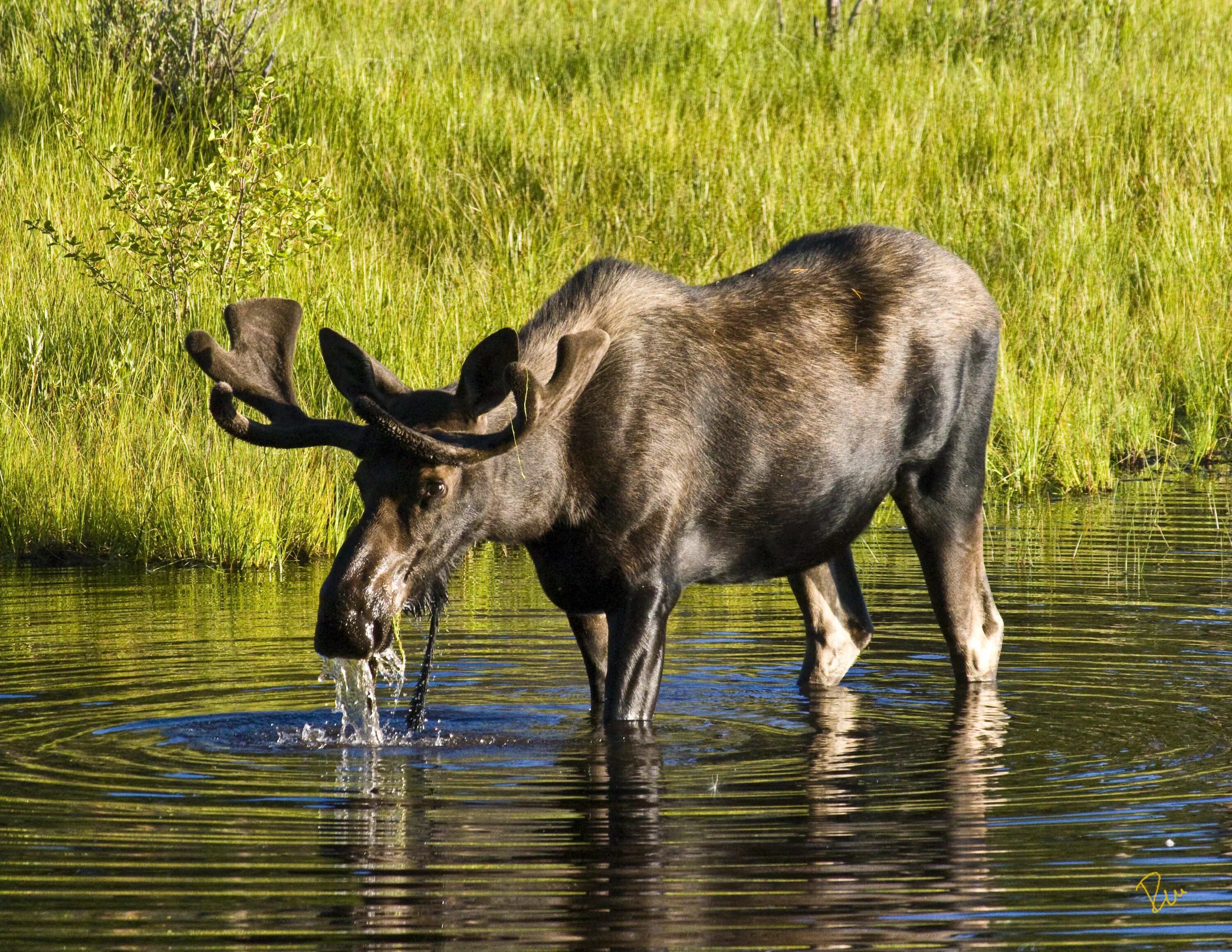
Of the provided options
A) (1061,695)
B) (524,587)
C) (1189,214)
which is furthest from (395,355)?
(1189,214)

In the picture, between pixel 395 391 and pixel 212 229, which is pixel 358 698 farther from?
pixel 212 229

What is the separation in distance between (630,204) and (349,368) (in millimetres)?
9017

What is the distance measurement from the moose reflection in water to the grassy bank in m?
4.57

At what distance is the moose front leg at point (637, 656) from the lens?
248 inches

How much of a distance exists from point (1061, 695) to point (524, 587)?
3289 mm

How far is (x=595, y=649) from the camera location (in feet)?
22.7

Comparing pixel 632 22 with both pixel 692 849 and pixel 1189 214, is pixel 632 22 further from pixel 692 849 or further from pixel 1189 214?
pixel 692 849

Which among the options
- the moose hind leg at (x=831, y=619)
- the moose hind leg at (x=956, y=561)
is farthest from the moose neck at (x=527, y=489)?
the moose hind leg at (x=956, y=561)

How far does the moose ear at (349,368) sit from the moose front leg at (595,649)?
4.40 ft

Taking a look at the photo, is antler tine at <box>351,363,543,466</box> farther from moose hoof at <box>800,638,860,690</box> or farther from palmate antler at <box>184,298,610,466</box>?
moose hoof at <box>800,638,860,690</box>

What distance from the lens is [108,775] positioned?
5.82 meters
